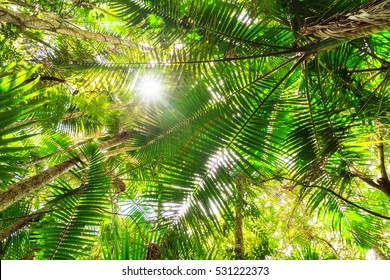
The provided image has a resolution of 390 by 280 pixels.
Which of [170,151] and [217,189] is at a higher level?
[170,151]

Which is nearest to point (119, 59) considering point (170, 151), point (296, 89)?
point (170, 151)

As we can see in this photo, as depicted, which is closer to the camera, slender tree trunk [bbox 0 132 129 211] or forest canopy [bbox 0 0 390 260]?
forest canopy [bbox 0 0 390 260]

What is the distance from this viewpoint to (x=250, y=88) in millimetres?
1982

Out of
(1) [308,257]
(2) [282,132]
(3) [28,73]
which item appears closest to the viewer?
(3) [28,73]

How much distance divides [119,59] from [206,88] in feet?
2.20

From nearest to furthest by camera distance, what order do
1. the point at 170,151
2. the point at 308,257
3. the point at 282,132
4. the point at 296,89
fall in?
1. the point at 308,257
2. the point at 170,151
3. the point at 282,132
4. the point at 296,89

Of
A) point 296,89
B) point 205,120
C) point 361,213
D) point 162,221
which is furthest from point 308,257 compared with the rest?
point 296,89

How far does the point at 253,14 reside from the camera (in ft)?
6.07

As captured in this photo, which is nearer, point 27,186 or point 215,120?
point 215,120

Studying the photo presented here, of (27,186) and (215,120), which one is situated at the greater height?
(215,120)

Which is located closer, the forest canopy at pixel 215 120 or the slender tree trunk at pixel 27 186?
the forest canopy at pixel 215 120

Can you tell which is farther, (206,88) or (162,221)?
(206,88)
